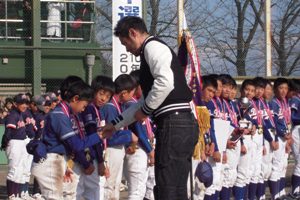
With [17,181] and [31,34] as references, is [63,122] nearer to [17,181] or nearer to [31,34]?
[17,181]

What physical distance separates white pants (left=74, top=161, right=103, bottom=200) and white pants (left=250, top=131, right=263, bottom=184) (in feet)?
12.3

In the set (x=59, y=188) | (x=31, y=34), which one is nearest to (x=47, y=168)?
(x=59, y=188)

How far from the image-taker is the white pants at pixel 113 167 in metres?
11.0

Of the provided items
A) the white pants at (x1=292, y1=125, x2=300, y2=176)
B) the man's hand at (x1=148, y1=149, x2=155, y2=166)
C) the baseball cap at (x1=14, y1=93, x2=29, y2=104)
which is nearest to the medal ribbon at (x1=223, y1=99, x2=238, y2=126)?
the man's hand at (x1=148, y1=149, x2=155, y2=166)

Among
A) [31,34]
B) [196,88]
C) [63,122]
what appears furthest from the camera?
[31,34]

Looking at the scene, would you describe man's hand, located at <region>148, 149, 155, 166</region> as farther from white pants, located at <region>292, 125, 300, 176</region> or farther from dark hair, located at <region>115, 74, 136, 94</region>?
white pants, located at <region>292, 125, 300, 176</region>

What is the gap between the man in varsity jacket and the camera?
7.88 meters

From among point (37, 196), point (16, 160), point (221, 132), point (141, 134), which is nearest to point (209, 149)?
point (221, 132)

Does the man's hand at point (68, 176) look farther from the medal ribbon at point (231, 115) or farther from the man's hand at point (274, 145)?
the man's hand at point (274, 145)

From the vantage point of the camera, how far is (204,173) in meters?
11.1

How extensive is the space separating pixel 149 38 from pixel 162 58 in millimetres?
346

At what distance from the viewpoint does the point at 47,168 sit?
9648 mm

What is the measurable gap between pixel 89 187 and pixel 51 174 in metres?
0.93

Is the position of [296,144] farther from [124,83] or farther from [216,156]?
[124,83]
